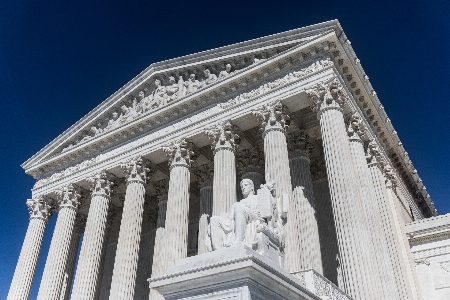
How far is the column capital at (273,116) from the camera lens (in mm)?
22359

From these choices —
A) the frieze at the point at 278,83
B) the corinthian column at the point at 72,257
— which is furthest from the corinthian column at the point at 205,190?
the corinthian column at the point at 72,257

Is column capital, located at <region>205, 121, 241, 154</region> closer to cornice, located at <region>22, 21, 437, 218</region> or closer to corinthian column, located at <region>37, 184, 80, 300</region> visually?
cornice, located at <region>22, 21, 437, 218</region>

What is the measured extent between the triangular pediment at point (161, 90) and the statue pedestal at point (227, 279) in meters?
17.1

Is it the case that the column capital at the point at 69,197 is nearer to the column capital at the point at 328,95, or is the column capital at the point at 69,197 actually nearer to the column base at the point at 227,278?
the column capital at the point at 328,95

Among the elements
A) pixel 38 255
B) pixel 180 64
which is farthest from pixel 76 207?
pixel 180 64

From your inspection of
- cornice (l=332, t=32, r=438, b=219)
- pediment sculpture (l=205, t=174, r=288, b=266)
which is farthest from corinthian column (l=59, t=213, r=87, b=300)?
pediment sculpture (l=205, t=174, r=288, b=266)

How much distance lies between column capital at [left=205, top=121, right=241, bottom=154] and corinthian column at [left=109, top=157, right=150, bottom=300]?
568cm

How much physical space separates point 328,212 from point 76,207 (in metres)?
16.7

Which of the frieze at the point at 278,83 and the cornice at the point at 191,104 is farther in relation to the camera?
the cornice at the point at 191,104

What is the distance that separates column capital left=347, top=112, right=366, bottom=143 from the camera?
23.0 m

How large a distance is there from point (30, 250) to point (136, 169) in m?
9.91

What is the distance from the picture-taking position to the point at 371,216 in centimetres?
2106

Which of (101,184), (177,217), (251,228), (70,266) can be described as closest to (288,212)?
(177,217)

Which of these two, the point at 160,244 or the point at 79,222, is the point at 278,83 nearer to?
the point at 160,244
